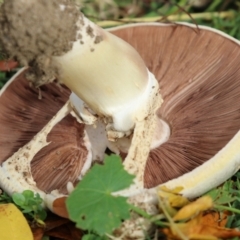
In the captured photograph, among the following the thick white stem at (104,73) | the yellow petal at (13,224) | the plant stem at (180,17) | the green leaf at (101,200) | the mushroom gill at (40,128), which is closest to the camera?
the green leaf at (101,200)

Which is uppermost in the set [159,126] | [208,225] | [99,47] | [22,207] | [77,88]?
[99,47]

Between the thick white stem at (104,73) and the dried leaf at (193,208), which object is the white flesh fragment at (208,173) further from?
the thick white stem at (104,73)

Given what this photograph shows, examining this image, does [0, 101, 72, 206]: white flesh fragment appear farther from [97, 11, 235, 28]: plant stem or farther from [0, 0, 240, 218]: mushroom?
[97, 11, 235, 28]: plant stem

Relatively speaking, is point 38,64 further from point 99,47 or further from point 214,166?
point 214,166

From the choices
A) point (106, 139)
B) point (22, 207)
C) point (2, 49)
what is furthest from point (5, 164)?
point (2, 49)

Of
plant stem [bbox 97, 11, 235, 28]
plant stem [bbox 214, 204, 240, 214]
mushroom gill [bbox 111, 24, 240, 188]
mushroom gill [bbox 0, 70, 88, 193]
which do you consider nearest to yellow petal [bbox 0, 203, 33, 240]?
mushroom gill [bbox 0, 70, 88, 193]

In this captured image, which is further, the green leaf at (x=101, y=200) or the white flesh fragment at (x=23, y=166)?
the white flesh fragment at (x=23, y=166)

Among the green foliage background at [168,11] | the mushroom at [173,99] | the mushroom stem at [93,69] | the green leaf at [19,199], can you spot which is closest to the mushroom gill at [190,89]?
the mushroom at [173,99]
